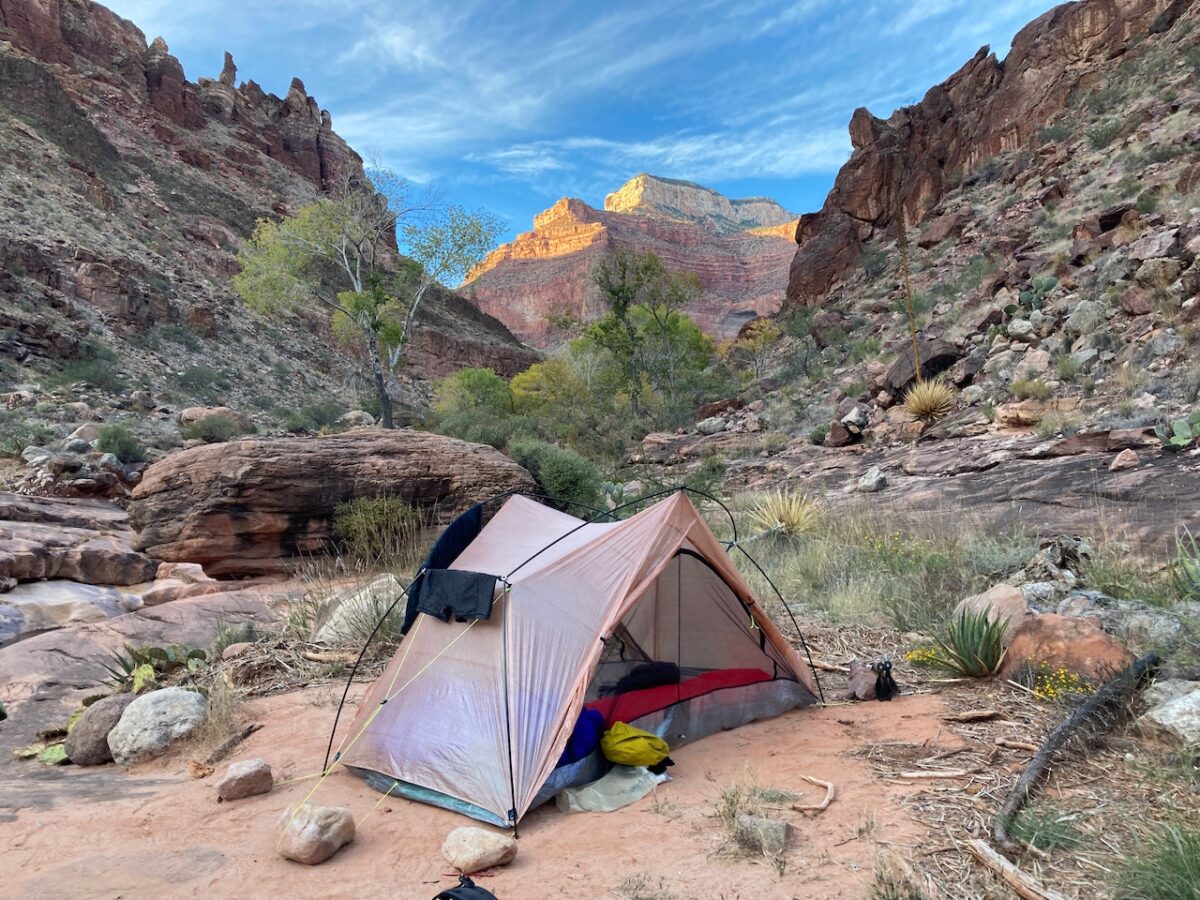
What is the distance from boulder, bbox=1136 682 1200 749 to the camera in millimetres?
2967

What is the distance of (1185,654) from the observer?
12.4ft

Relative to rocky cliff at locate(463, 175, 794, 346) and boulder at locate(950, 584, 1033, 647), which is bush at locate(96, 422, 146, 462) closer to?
boulder at locate(950, 584, 1033, 647)

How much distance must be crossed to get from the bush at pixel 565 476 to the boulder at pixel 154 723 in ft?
24.5

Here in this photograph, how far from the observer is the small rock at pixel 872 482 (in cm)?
1077

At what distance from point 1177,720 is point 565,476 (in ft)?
33.6

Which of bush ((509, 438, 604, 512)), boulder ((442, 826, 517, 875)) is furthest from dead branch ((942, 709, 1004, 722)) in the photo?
bush ((509, 438, 604, 512))

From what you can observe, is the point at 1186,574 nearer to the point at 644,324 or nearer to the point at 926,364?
the point at 926,364

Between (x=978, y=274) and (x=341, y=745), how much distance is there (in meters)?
22.1

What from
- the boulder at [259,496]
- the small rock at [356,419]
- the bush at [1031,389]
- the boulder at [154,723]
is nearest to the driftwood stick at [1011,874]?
the boulder at [154,723]

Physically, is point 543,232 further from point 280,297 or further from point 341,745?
point 341,745

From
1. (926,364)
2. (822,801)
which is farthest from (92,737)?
(926,364)

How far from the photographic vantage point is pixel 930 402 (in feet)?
42.5

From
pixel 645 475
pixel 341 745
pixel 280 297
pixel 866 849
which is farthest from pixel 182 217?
pixel 866 849

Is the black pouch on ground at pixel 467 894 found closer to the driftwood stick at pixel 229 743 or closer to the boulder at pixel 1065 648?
the driftwood stick at pixel 229 743
